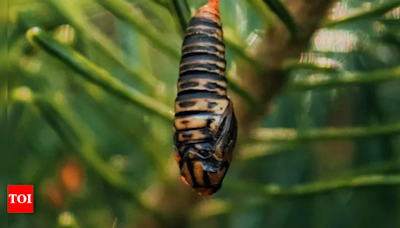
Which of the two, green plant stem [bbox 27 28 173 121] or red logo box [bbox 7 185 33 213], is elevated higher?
green plant stem [bbox 27 28 173 121]

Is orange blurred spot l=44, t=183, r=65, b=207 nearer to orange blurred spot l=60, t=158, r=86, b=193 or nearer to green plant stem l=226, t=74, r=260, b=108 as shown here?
orange blurred spot l=60, t=158, r=86, b=193

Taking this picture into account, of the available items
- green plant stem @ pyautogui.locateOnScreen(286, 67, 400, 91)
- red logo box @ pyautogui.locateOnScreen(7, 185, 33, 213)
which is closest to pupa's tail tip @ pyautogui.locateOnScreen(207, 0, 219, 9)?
green plant stem @ pyautogui.locateOnScreen(286, 67, 400, 91)

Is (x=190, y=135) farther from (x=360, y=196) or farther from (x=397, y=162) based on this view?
(x=360, y=196)

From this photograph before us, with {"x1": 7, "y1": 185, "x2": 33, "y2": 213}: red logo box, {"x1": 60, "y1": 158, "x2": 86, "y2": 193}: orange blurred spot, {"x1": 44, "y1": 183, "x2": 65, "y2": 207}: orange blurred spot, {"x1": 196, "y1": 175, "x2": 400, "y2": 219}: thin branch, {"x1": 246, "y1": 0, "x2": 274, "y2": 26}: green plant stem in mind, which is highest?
{"x1": 246, "y1": 0, "x2": 274, "y2": 26}: green plant stem

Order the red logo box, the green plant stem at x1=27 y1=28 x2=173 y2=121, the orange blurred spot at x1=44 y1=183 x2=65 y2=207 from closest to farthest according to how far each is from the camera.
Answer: the green plant stem at x1=27 y1=28 x2=173 y2=121
the red logo box
the orange blurred spot at x1=44 y1=183 x2=65 y2=207

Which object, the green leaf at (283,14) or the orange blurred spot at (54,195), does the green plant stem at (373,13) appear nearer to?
the green leaf at (283,14)

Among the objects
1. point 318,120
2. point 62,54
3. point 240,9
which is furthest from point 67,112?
point 318,120

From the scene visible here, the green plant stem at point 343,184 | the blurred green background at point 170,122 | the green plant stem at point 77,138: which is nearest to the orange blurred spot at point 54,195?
the blurred green background at point 170,122
